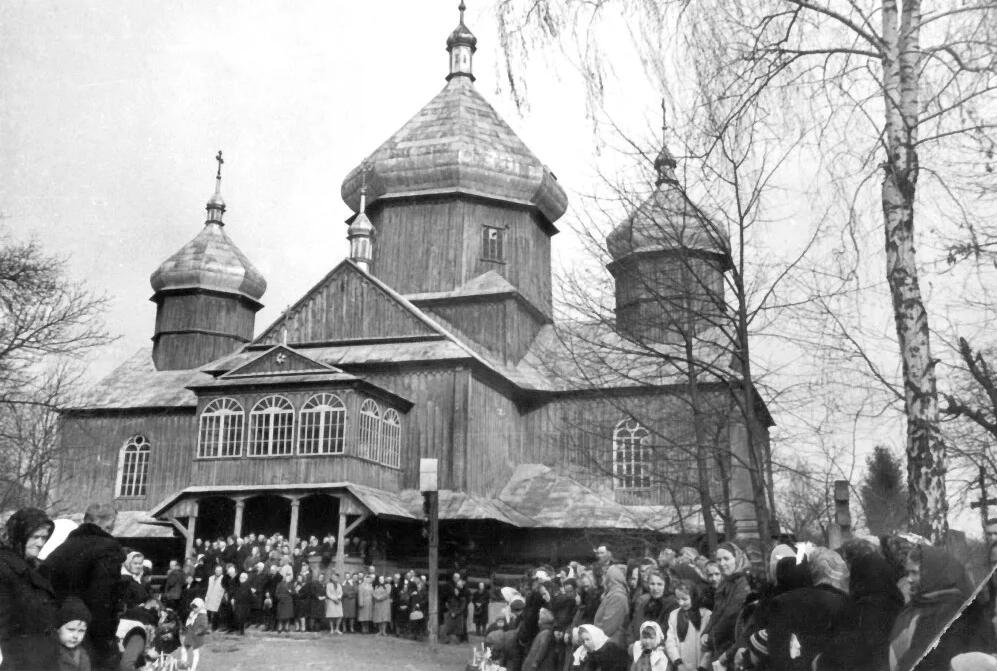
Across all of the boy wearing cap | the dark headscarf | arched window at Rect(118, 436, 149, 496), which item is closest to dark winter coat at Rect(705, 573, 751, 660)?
the boy wearing cap

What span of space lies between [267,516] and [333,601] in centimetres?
612

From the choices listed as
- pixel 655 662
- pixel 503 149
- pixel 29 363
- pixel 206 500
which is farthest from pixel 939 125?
pixel 503 149

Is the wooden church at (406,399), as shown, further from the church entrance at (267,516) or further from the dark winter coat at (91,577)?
the dark winter coat at (91,577)

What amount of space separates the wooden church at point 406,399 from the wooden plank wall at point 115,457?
56 mm

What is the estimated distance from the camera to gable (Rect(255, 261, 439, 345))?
88.3ft

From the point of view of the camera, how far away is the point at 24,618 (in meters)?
5.06

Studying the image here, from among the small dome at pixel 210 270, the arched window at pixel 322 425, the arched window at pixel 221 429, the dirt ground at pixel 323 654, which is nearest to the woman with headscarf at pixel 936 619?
the dirt ground at pixel 323 654

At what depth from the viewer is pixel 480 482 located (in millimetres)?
25844

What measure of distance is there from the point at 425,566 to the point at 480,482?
2411 mm

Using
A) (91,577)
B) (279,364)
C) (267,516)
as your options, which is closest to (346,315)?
(279,364)

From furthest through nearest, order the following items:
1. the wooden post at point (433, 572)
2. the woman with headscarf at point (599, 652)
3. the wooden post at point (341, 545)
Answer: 1. the wooden post at point (341, 545)
2. the wooden post at point (433, 572)
3. the woman with headscarf at point (599, 652)

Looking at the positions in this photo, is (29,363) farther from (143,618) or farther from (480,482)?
(480,482)

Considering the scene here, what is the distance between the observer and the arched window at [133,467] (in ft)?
97.0

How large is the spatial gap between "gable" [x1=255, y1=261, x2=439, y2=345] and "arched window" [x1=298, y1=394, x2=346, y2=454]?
3.40 metres
